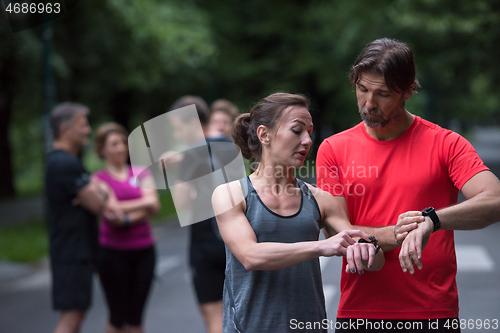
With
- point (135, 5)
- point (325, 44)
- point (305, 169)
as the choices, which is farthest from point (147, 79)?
point (305, 169)

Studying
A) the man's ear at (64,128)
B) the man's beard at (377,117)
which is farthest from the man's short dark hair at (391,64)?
the man's ear at (64,128)

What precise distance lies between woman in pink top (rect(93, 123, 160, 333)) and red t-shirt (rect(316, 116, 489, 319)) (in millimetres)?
2545

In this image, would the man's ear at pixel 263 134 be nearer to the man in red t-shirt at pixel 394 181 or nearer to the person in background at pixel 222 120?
the man in red t-shirt at pixel 394 181

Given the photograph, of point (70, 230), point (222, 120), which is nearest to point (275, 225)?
point (70, 230)

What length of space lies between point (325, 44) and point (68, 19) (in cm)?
1151

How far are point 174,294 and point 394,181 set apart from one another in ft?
18.4

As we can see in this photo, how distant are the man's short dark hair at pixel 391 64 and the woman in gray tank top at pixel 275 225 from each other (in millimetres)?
295

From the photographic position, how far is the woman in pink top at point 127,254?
4555 millimetres

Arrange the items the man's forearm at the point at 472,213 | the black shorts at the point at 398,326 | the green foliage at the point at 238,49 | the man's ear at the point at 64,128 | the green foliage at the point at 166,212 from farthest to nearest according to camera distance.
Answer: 1. the green foliage at the point at 166,212
2. the green foliage at the point at 238,49
3. the man's ear at the point at 64,128
4. the black shorts at the point at 398,326
5. the man's forearm at the point at 472,213

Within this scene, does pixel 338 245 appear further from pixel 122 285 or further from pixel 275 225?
pixel 122 285

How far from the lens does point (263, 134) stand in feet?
7.39

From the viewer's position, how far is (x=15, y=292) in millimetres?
7980

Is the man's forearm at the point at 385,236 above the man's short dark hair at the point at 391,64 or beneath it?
beneath

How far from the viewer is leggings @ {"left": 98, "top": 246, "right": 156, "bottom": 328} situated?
4.55 meters
